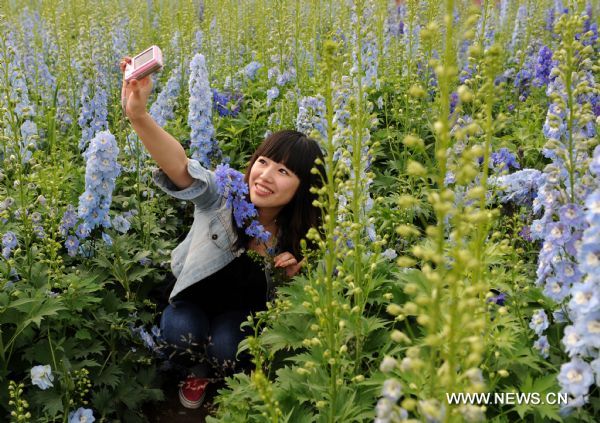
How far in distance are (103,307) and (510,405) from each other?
86.9 inches

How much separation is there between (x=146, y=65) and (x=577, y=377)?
2.25 meters

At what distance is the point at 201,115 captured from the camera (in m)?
4.55

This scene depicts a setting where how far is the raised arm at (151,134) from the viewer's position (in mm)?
3094

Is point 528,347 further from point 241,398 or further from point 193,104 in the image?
point 193,104

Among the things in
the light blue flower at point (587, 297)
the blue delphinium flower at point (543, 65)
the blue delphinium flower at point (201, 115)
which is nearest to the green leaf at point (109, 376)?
the blue delphinium flower at point (201, 115)

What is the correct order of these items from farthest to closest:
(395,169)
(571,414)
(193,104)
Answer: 1. (395,169)
2. (193,104)
3. (571,414)

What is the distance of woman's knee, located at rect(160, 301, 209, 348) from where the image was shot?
3693 mm

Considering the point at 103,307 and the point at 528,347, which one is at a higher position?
the point at 528,347

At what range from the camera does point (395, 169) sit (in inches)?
200

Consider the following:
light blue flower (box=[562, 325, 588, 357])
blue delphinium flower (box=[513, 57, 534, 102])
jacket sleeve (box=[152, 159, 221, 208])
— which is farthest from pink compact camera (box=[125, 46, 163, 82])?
blue delphinium flower (box=[513, 57, 534, 102])

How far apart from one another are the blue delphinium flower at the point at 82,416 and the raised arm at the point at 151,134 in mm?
1232

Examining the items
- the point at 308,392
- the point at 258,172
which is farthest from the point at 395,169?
the point at 308,392

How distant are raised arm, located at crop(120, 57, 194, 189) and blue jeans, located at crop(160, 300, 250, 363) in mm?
805

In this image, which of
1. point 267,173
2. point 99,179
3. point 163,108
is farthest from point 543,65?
point 99,179
